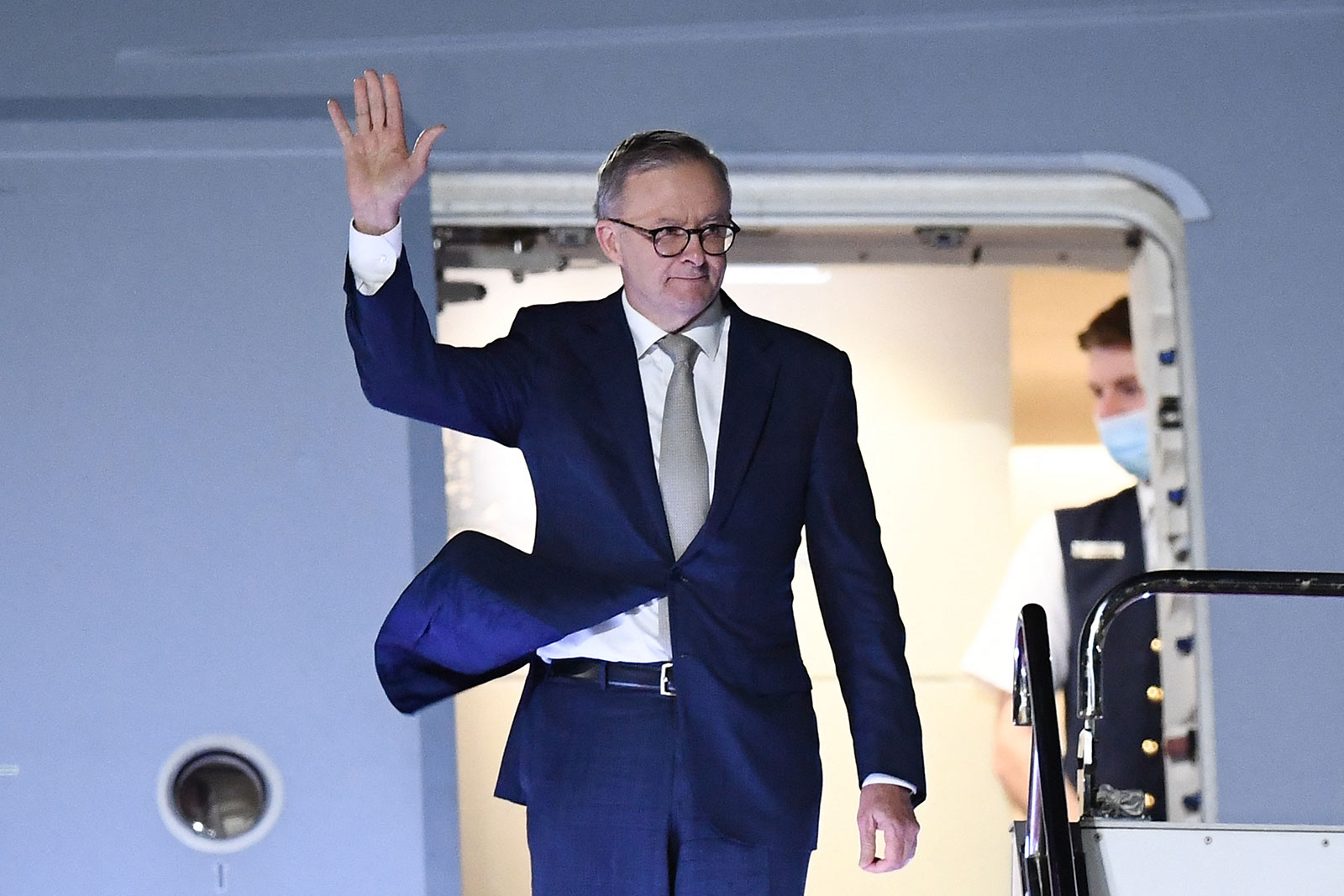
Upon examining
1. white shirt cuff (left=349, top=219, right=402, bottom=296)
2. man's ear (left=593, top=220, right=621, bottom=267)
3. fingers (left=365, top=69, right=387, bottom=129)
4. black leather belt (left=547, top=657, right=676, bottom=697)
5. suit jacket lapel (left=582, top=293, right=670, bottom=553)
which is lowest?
black leather belt (left=547, top=657, right=676, bottom=697)

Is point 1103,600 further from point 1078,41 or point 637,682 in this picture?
point 1078,41

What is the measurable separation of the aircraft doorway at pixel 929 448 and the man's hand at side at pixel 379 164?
1.65 metres

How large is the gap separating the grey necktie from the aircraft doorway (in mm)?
1469

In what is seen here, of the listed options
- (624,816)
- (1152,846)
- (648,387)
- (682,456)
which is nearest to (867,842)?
(624,816)

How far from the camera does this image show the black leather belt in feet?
7.86

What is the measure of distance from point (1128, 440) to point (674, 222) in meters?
1.96

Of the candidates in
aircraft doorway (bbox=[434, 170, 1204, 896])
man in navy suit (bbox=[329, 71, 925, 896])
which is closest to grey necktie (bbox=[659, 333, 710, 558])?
man in navy suit (bbox=[329, 71, 925, 896])

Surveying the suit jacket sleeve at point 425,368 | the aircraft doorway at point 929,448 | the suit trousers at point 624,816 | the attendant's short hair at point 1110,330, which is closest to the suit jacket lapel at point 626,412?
the suit jacket sleeve at point 425,368

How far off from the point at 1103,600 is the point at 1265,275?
144 centimetres

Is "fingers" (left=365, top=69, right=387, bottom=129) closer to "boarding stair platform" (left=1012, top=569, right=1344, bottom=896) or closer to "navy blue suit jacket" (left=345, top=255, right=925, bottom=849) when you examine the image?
"navy blue suit jacket" (left=345, top=255, right=925, bottom=849)

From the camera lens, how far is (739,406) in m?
2.54

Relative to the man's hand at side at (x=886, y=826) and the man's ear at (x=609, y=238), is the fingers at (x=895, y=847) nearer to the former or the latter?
the man's hand at side at (x=886, y=826)

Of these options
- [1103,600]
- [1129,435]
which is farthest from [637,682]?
[1129,435]

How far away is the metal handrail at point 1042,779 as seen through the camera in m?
2.26
